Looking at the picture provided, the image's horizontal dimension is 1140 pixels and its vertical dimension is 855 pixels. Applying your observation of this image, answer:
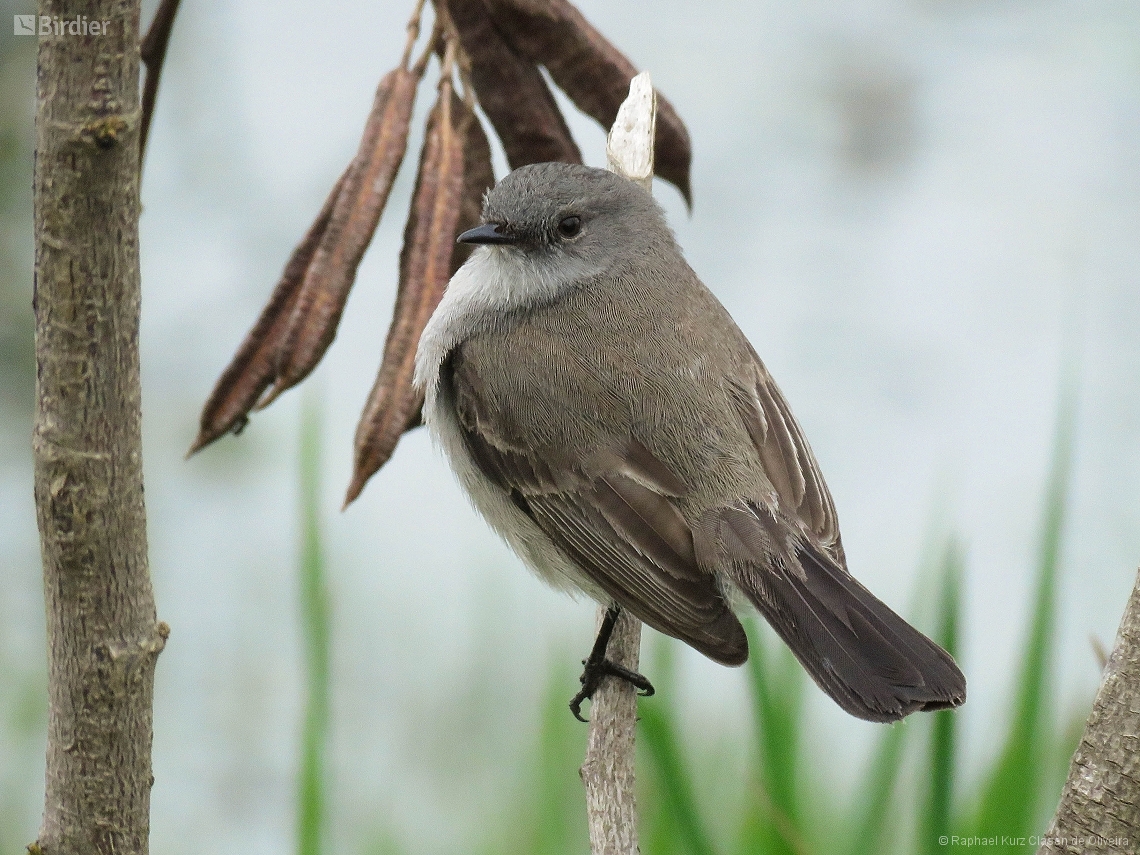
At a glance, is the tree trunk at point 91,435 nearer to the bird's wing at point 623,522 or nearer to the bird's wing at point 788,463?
the bird's wing at point 623,522

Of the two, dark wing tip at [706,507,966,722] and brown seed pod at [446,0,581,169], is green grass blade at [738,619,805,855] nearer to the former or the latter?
dark wing tip at [706,507,966,722]

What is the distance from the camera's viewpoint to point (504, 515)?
8.36ft

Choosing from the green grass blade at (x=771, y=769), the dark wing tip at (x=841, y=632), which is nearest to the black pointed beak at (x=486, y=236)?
the dark wing tip at (x=841, y=632)

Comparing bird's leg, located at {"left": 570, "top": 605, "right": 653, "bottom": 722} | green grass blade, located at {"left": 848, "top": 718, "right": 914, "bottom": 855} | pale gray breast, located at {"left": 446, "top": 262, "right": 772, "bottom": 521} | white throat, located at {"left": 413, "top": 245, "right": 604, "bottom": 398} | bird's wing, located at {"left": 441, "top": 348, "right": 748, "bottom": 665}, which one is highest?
white throat, located at {"left": 413, "top": 245, "right": 604, "bottom": 398}

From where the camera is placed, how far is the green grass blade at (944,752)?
1951 millimetres

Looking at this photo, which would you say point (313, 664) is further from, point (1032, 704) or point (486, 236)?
point (1032, 704)

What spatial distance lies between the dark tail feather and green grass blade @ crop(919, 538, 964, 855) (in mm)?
56

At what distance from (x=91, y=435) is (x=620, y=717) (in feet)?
4.04

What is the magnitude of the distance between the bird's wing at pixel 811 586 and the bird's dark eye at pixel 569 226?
52 cm

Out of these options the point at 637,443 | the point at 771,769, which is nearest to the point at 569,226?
the point at 637,443

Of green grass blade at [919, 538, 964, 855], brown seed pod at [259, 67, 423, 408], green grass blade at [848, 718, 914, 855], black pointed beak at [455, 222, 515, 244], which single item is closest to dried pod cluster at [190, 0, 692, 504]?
brown seed pod at [259, 67, 423, 408]

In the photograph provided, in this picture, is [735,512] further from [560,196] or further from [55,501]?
[55,501]

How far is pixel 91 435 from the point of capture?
121 centimetres

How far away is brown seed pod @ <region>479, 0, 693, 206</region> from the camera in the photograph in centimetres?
190
